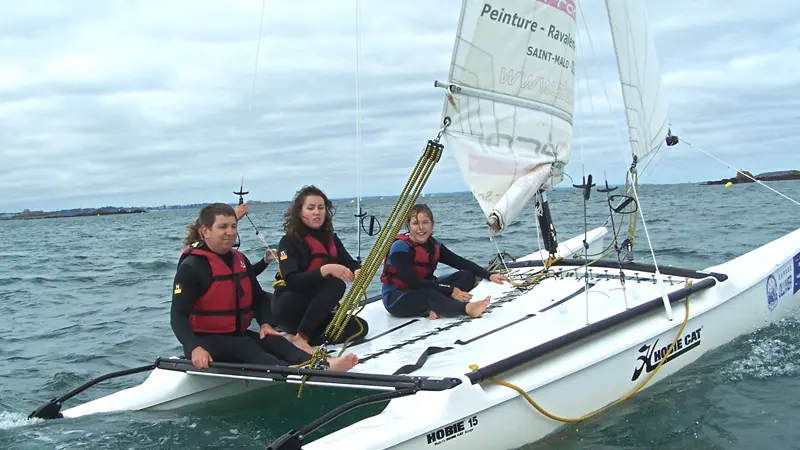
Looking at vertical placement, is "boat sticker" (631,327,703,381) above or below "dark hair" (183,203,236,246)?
below

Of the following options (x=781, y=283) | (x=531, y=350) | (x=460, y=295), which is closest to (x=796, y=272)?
(x=781, y=283)

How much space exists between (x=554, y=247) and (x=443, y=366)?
2.74m

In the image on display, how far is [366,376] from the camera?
334 centimetres

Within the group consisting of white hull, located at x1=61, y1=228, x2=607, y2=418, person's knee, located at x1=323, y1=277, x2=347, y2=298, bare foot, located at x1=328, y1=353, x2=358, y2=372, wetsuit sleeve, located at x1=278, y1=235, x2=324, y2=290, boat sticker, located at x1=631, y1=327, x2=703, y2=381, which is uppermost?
wetsuit sleeve, located at x1=278, y1=235, x2=324, y2=290

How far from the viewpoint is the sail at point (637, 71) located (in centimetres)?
530

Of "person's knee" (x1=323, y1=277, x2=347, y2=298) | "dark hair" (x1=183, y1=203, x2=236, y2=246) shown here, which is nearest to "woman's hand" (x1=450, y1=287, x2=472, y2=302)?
"person's knee" (x1=323, y1=277, x2=347, y2=298)

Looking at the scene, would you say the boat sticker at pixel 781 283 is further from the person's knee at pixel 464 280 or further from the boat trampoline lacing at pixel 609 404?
the person's knee at pixel 464 280

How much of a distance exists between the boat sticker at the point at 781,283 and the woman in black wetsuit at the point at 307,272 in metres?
3.09

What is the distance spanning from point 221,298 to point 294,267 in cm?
56

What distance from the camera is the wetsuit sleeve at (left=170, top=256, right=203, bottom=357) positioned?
3660 millimetres

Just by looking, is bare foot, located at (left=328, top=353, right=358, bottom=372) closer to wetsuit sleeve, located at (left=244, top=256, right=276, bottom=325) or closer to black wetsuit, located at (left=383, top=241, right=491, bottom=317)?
wetsuit sleeve, located at (left=244, top=256, right=276, bottom=325)

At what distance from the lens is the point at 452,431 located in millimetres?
3115

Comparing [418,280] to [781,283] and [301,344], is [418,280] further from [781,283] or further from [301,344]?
[781,283]

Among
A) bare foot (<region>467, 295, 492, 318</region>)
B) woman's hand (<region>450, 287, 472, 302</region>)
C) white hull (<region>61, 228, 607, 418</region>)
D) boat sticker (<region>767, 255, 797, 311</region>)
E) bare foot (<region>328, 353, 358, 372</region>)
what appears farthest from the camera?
boat sticker (<region>767, 255, 797, 311</region>)
